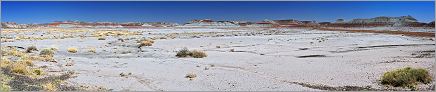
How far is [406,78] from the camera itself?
13.6 meters

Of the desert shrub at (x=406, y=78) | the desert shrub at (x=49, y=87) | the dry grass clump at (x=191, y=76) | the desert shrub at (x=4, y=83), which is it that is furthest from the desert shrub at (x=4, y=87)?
the desert shrub at (x=406, y=78)

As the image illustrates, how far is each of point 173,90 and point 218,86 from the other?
4.30ft

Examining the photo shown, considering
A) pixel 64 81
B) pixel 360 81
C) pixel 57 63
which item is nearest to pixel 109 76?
pixel 64 81

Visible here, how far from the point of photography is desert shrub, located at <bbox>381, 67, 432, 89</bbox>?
44.5 ft

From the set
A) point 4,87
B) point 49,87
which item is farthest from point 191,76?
point 4,87

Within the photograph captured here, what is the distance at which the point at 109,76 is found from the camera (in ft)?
52.9

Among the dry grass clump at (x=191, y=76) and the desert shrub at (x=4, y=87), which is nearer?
the desert shrub at (x=4, y=87)

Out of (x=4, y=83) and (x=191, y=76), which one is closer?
(x=4, y=83)

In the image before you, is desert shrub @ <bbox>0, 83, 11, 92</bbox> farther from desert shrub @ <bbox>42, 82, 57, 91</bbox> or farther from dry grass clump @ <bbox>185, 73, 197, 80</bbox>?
dry grass clump @ <bbox>185, 73, 197, 80</bbox>

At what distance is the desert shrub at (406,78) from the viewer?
1357 centimetres

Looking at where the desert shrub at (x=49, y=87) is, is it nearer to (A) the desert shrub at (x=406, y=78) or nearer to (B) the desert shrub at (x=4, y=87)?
(B) the desert shrub at (x=4, y=87)

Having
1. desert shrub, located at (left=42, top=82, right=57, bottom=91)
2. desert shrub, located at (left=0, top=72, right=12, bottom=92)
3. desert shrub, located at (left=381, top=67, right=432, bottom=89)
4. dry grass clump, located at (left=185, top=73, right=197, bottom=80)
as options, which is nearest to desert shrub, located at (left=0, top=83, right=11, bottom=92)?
desert shrub, located at (left=0, top=72, right=12, bottom=92)

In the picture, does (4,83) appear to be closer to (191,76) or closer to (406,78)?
(191,76)

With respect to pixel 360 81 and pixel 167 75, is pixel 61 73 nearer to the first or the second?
pixel 167 75
